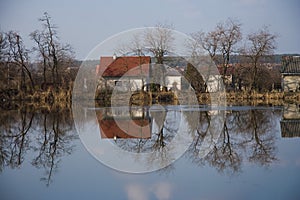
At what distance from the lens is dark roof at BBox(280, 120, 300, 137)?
11920 millimetres

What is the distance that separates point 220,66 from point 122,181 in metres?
27.4

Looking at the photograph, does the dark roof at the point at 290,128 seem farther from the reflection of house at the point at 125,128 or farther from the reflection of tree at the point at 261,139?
the reflection of house at the point at 125,128

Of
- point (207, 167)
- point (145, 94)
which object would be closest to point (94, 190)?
point (207, 167)

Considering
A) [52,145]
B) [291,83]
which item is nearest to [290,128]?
[52,145]

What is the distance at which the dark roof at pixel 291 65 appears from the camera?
3553 cm

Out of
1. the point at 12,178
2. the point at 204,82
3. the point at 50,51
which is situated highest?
the point at 50,51

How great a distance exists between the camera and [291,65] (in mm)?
36594

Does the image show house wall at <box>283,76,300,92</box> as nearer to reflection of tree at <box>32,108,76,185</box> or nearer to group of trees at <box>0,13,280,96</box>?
group of trees at <box>0,13,280,96</box>

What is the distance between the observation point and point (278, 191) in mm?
5996

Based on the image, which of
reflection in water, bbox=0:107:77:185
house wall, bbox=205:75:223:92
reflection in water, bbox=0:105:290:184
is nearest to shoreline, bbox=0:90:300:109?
house wall, bbox=205:75:223:92

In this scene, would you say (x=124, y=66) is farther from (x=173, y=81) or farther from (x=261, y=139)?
(x=261, y=139)

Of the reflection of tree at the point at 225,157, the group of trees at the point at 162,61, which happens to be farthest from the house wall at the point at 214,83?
the reflection of tree at the point at 225,157

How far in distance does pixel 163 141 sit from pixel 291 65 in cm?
2833

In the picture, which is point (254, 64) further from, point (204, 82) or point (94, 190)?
point (94, 190)
